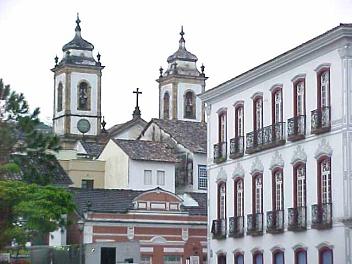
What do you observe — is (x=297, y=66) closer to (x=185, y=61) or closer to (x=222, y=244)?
(x=222, y=244)

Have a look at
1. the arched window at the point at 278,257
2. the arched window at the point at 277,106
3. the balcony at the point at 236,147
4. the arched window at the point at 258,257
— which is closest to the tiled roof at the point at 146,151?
the balcony at the point at 236,147

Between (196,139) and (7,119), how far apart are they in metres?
30.6

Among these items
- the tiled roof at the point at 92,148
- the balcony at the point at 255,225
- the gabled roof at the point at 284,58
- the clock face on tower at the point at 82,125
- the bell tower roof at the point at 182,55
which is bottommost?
the balcony at the point at 255,225

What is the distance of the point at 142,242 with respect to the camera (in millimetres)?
58062

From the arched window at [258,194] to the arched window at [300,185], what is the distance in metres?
3.69

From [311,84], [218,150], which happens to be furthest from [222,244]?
[311,84]

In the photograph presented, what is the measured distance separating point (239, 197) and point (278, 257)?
5.04 m

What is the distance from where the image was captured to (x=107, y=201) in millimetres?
59594

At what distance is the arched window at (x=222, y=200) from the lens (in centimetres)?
5166

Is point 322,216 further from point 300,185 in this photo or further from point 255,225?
point 255,225

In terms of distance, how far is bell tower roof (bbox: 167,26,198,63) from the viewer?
3792 inches

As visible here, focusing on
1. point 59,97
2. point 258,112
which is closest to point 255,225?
point 258,112

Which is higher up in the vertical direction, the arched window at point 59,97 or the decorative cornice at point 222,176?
the arched window at point 59,97

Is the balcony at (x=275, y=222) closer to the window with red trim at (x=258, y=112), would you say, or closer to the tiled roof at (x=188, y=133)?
the window with red trim at (x=258, y=112)
